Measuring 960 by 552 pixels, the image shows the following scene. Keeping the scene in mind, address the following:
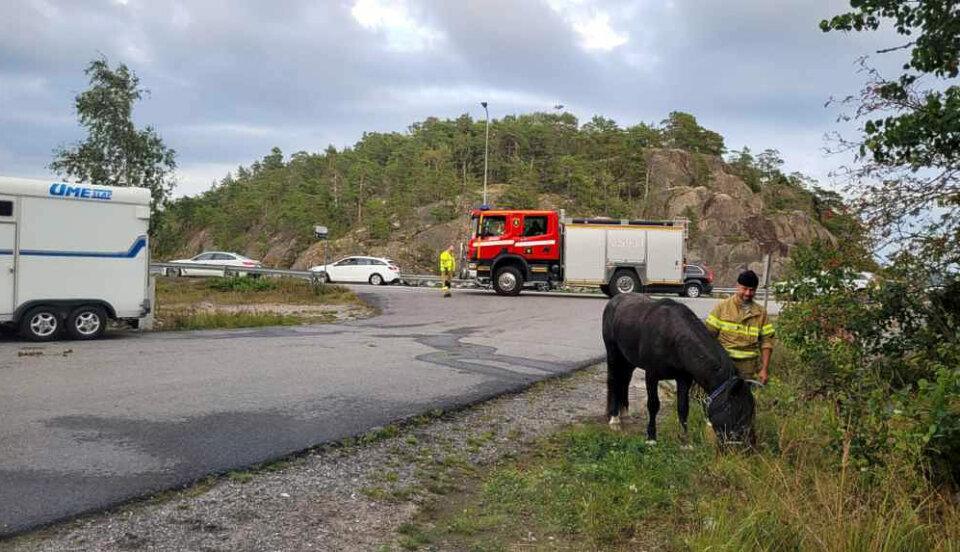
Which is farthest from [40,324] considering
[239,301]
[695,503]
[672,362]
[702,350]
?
[239,301]

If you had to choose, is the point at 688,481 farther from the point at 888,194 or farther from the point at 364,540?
the point at 888,194

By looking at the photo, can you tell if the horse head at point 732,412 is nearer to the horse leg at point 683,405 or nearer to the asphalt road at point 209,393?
the horse leg at point 683,405

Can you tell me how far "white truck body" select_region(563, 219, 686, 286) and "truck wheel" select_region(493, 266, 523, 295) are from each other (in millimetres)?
1768

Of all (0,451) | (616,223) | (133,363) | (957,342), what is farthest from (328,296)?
(957,342)

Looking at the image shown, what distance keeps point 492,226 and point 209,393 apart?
19.2 metres

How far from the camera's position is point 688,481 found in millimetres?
5695

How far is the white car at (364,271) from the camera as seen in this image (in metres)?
37.3

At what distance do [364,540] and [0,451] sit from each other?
10.3ft

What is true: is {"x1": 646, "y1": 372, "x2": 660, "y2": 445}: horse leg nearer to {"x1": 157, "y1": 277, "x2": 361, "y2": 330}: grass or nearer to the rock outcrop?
{"x1": 157, "y1": 277, "x2": 361, "y2": 330}: grass

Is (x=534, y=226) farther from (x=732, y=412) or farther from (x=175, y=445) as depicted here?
(x=175, y=445)

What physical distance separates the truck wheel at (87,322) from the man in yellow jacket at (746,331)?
35.4 feet

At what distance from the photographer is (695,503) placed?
5.20m

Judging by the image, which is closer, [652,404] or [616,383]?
[652,404]

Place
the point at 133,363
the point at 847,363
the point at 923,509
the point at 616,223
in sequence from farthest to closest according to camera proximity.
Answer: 1. the point at 616,223
2. the point at 133,363
3. the point at 847,363
4. the point at 923,509
